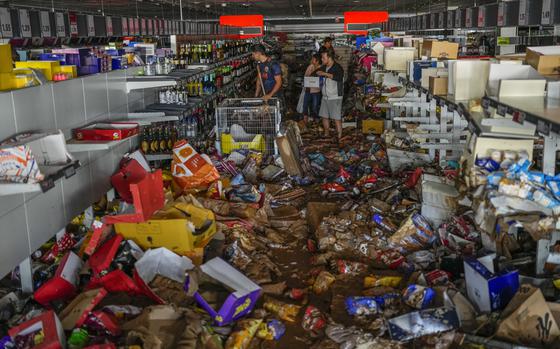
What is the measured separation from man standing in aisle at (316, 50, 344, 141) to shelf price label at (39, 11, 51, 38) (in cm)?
446

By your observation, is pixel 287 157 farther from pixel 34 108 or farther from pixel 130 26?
pixel 130 26

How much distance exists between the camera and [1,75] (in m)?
3.96

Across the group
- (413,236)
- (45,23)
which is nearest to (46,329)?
(413,236)

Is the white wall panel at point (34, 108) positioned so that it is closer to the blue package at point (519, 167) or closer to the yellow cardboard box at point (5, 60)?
the yellow cardboard box at point (5, 60)

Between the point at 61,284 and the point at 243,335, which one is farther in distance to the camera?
the point at 61,284

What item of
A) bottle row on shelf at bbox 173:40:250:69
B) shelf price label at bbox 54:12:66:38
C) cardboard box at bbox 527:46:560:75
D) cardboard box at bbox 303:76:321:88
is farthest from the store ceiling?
cardboard box at bbox 527:46:560:75

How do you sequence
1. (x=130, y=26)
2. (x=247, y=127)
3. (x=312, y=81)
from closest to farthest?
(x=247, y=127) → (x=312, y=81) → (x=130, y=26)

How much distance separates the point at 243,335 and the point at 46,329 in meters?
1.08

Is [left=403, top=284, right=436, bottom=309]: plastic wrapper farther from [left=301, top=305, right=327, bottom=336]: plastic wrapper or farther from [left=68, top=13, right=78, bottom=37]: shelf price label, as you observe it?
[left=68, top=13, right=78, bottom=37]: shelf price label

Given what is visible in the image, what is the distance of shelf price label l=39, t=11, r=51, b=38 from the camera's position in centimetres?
936

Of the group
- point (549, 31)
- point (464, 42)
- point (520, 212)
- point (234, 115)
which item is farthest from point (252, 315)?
point (464, 42)

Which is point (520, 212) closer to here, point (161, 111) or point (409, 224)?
point (409, 224)

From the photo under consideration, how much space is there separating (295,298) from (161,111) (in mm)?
3569

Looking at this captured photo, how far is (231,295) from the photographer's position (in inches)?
145
